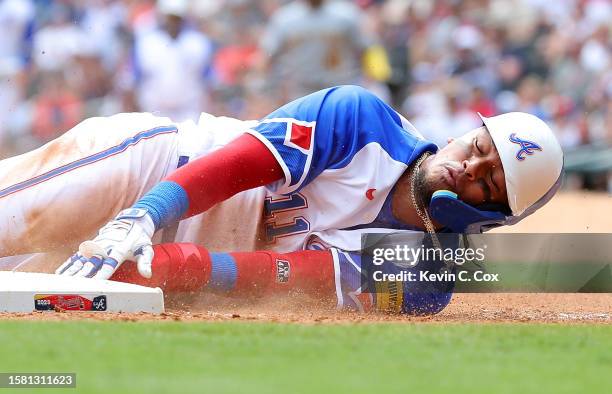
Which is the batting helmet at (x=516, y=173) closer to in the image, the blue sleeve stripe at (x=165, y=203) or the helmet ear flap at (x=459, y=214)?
the helmet ear flap at (x=459, y=214)

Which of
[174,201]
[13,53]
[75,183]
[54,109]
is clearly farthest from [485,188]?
[13,53]

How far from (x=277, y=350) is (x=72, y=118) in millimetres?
11172

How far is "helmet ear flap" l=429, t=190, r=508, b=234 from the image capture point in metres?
5.68

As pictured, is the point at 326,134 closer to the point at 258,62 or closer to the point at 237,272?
the point at 237,272

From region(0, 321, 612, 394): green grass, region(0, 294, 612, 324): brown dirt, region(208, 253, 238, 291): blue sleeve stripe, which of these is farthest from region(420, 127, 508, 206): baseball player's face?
region(208, 253, 238, 291): blue sleeve stripe

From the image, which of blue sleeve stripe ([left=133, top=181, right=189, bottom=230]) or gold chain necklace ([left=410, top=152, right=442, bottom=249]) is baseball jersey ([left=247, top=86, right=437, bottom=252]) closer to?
gold chain necklace ([left=410, top=152, right=442, bottom=249])

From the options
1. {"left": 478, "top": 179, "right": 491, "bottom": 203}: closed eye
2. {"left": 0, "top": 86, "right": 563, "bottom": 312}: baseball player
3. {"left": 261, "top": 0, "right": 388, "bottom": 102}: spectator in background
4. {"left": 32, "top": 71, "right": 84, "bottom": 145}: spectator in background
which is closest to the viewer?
{"left": 0, "top": 86, "right": 563, "bottom": 312}: baseball player

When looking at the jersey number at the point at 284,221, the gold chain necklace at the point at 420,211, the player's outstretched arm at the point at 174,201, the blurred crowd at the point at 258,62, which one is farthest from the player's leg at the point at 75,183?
the blurred crowd at the point at 258,62

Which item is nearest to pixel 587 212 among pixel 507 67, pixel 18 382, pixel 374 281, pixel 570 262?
pixel 507 67

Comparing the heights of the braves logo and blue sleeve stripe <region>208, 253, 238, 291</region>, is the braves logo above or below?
above

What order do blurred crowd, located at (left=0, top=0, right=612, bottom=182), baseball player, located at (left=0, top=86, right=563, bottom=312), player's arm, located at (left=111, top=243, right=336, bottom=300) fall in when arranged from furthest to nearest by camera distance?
blurred crowd, located at (left=0, top=0, right=612, bottom=182) < baseball player, located at (left=0, top=86, right=563, bottom=312) < player's arm, located at (left=111, top=243, right=336, bottom=300)

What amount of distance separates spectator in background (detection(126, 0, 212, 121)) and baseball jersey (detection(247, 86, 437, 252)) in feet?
25.1

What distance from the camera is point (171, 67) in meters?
13.5

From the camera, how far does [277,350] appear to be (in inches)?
168
